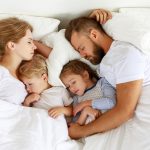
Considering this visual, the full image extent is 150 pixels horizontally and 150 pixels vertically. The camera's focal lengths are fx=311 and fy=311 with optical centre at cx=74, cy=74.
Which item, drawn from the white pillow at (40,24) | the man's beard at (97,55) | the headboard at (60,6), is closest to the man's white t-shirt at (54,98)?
the man's beard at (97,55)

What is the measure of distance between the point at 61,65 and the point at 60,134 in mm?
366

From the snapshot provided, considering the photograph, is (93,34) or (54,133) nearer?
(54,133)

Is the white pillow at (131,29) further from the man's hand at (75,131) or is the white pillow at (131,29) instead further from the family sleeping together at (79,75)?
the man's hand at (75,131)

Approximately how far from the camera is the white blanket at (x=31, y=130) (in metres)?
1.30

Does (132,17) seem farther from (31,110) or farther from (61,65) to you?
(31,110)

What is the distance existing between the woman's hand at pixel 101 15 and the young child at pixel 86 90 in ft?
0.78

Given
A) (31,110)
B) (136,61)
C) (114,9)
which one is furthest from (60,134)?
(114,9)

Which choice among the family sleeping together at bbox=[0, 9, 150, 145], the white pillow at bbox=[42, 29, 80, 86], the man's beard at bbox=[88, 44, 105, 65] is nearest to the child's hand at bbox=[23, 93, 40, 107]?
the family sleeping together at bbox=[0, 9, 150, 145]

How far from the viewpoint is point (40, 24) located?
5.55 ft

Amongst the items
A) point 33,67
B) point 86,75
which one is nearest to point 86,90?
point 86,75

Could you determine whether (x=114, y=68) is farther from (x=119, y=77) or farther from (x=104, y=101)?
(x=104, y=101)

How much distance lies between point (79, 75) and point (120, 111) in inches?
12.0

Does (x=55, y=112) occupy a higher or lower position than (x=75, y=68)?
lower

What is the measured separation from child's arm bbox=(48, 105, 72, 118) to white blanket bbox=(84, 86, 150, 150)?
0.58ft
